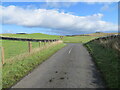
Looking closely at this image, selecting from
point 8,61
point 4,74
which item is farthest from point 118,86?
point 8,61

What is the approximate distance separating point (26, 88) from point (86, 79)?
2662 mm

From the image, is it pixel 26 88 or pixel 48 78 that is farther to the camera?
pixel 48 78

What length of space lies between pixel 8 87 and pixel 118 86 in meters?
4.06

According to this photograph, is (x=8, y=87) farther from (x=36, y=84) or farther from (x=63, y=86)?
(x=63, y=86)

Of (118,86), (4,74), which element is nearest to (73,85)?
(118,86)

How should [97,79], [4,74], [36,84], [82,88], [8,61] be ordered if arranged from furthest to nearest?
[8,61] → [4,74] → [97,79] → [36,84] → [82,88]

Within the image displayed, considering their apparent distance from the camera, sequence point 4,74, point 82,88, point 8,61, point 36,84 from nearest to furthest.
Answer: point 82,88 < point 36,84 < point 4,74 < point 8,61

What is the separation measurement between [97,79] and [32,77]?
2885 mm

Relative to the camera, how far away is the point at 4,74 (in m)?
7.80

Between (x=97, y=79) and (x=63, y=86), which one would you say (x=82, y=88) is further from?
(x=97, y=79)

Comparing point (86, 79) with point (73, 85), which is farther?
point (86, 79)

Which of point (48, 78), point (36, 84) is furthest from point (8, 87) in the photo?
point (48, 78)

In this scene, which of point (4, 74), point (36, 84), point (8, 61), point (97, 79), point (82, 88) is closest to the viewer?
point (82, 88)

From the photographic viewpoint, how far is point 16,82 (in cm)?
652
